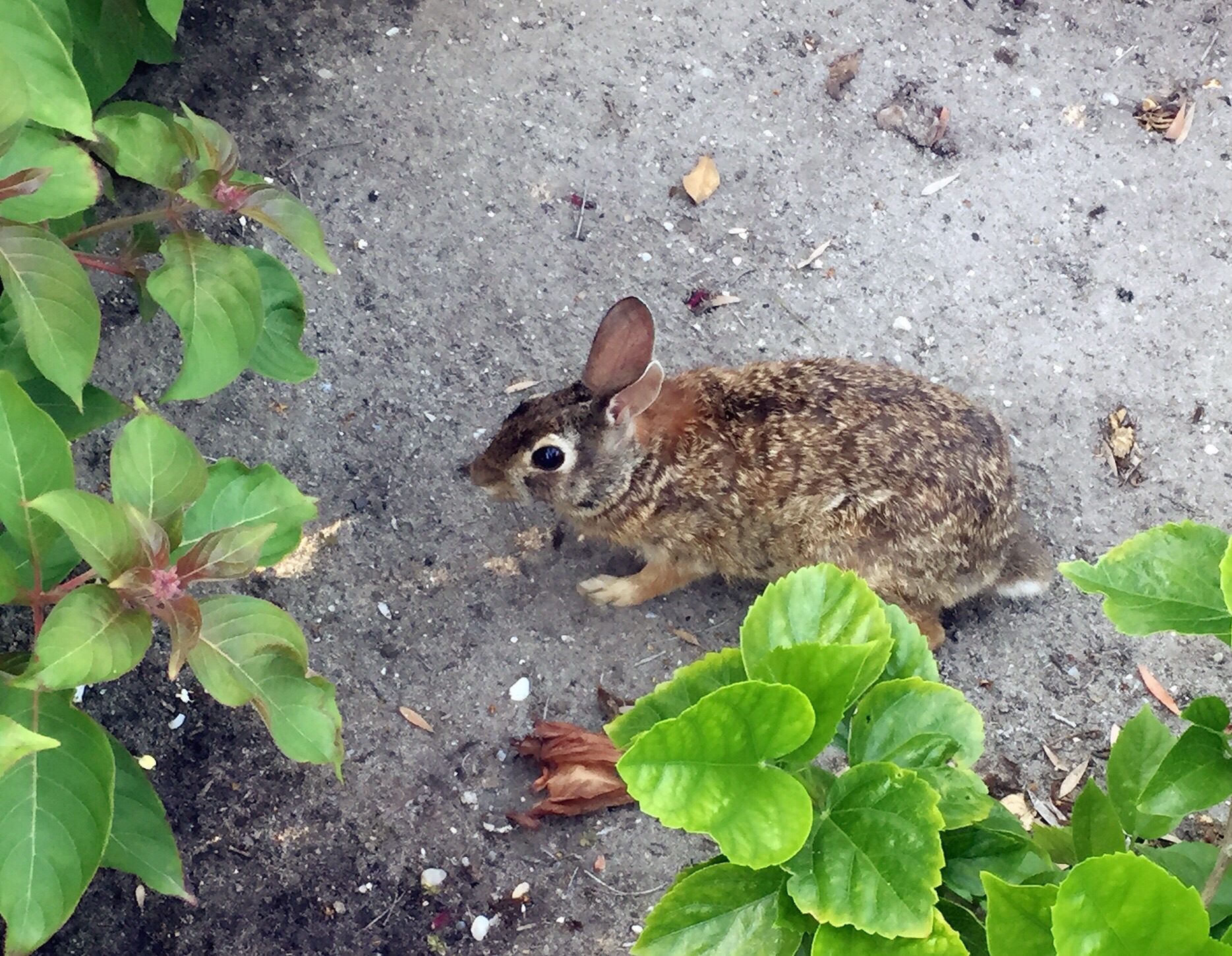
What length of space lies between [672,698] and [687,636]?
208cm

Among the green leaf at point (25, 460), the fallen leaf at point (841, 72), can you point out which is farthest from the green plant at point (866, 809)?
the fallen leaf at point (841, 72)

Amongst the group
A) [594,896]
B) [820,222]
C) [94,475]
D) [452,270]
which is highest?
[820,222]

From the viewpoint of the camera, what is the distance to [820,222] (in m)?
4.27

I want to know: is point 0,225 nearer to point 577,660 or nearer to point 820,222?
point 577,660

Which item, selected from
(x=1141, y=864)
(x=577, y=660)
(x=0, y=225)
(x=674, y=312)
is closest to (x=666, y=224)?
(x=674, y=312)

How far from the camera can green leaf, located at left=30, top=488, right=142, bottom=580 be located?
159cm

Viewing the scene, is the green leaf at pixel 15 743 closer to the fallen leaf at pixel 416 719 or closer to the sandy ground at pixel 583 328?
the sandy ground at pixel 583 328

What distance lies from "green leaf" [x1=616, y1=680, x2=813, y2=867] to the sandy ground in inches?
80.0

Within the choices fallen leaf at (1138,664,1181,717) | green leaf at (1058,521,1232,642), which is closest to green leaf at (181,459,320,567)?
green leaf at (1058,521,1232,642)

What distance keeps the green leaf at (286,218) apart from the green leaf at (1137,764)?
1.80m

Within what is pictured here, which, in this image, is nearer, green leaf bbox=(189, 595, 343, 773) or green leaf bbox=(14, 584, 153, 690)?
green leaf bbox=(14, 584, 153, 690)

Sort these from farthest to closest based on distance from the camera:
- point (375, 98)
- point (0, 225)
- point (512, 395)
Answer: point (375, 98) < point (512, 395) < point (0, 225)

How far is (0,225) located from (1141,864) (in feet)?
6.87

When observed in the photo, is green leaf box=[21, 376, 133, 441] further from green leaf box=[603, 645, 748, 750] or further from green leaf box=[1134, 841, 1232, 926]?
green leaf box=[1134, 841, 1232, 926]
